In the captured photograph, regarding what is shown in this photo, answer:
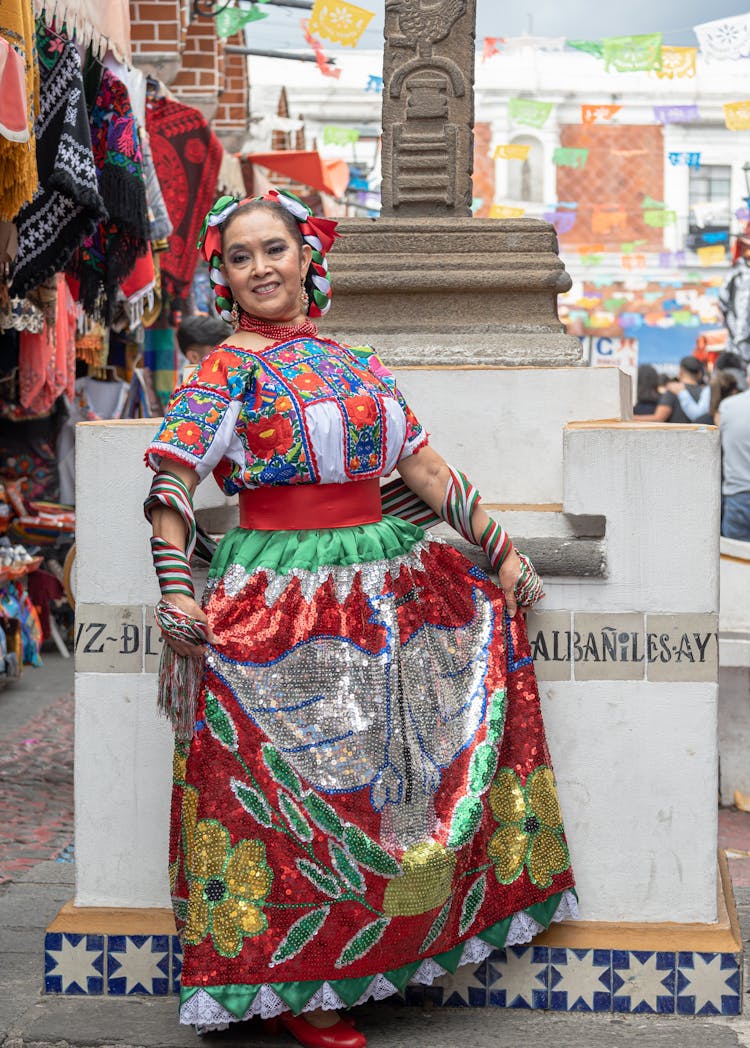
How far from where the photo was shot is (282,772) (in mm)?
3088

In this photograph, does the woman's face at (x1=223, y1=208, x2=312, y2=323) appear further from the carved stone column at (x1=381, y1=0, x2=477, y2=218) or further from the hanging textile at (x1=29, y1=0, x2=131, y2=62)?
the hanging textile at (x1=29, y1=0, x2=131, y2=62)

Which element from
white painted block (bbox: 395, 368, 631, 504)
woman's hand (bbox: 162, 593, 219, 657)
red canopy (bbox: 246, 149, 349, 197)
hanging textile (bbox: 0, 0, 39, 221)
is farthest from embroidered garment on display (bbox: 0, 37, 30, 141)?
red canopy (bbox: 246, 149, 349, 197)

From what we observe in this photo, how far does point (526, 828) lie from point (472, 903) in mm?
206

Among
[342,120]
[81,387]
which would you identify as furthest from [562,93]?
[81,387]

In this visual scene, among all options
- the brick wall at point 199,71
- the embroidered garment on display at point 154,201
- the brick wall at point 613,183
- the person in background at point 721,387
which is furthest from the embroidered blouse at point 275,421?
the brick wall at point 613,183

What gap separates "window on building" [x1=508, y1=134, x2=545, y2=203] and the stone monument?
31.9m

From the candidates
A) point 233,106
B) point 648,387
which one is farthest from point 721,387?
point 233,106

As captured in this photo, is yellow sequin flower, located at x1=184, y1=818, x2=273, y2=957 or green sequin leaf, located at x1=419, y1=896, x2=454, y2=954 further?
green sequin leaf, located at x1=419, y1=896, x2=454, y2=954

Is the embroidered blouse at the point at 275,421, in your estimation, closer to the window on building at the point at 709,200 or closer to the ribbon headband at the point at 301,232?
the ribbon headband at the point at 301,232

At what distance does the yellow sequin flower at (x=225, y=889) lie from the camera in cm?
305

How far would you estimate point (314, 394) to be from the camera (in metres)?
3.16

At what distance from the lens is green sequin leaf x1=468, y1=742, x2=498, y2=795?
10.7 ft

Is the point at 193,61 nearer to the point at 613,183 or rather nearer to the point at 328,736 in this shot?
the point at 328,736

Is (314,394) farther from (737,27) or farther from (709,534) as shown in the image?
(737,27)
